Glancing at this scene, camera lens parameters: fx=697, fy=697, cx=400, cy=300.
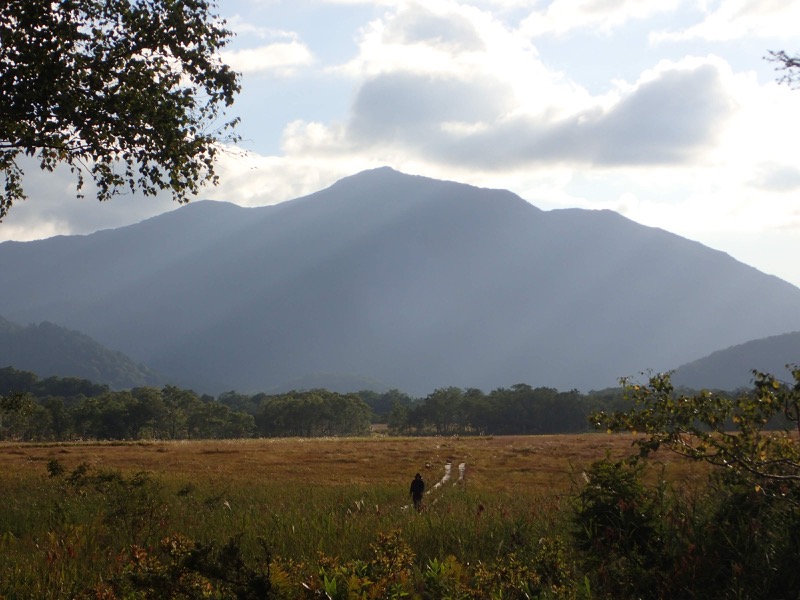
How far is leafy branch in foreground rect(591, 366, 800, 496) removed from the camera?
8078 millimetres

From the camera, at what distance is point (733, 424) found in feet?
27.9

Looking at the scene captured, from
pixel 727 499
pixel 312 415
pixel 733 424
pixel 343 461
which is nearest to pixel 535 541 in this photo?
pixel 727 499

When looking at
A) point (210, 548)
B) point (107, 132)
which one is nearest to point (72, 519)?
point (107, 132)

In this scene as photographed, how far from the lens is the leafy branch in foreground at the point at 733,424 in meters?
8.08

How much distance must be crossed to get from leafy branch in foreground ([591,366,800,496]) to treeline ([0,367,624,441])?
10957cm

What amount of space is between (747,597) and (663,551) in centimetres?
128

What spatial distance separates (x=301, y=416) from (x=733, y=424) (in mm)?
127103

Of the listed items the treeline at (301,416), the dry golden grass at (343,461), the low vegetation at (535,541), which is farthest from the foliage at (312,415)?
the low vegetation at (535,541)

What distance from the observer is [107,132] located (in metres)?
16.1

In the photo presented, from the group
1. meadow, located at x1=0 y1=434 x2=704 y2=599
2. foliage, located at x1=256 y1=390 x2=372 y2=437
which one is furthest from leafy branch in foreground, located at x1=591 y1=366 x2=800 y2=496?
foliage, located at x1=256 y1=390 x2=372 y2=437

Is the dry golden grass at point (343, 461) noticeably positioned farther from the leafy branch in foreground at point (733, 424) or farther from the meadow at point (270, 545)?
the leafy branch in foreground at point (733, 424)

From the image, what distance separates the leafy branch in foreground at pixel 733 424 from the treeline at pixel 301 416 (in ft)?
359

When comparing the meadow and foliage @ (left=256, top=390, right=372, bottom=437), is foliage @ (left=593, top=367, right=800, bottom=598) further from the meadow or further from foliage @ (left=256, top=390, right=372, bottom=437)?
foliage @ (left=256, top=390, right=372, bottom=437)

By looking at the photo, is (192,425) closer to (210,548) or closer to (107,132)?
(107,132)
